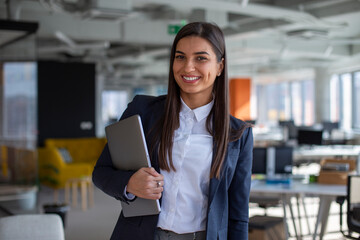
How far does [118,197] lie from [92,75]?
12.5 m

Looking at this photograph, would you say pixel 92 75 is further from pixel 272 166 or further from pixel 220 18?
pixel 272 166

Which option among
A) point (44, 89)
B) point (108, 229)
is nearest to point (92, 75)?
point (44, 89)

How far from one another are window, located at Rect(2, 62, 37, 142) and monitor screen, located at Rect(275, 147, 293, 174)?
13.9 feet

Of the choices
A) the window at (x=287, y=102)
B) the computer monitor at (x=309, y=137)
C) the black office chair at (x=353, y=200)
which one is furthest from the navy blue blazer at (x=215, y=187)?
the window at (x=287, y=102)

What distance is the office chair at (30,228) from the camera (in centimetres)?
259

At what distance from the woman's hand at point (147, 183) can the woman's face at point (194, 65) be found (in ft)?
1.03

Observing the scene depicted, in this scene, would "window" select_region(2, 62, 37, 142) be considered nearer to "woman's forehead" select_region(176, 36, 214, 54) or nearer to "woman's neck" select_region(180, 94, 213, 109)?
"woman's neck" select_region(180, 94, 213, 109)

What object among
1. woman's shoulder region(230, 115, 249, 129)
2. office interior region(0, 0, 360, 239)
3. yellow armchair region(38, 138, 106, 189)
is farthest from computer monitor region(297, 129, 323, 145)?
woman's shoulder region(230, 115, 249, 129)

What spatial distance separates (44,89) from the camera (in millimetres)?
12938

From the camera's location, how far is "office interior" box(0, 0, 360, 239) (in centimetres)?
768

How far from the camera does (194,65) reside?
1.52m

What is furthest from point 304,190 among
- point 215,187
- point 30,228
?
point 215,187

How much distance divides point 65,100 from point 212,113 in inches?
477

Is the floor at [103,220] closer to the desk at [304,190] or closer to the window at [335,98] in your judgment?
the desk at [304,190]
